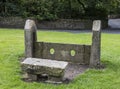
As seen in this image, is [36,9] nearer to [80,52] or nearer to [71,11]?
[71,11]

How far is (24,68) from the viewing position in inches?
300

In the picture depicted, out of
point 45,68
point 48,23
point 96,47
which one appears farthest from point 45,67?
point 48,23

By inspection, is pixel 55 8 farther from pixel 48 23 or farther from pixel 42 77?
pixel 42 77

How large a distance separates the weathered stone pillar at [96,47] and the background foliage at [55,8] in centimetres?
1597

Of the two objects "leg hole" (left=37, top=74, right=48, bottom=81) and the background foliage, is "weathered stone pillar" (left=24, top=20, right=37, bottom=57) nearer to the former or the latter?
"leg hole" (left=37, top=74, right=48, bottom=81)

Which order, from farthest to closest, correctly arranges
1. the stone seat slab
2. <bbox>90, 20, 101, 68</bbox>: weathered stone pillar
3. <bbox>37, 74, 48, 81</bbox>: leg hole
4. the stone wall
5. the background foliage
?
the background foliage
the stone wall
<bbox>90, 20, 101, 68</bbox>: weathered stone pillar
<bbox>37, 74, 48, 81</bbox>: leg hole
the stone seat slab

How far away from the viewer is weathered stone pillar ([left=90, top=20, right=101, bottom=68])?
29.7 ft

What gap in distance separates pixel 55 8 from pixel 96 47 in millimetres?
17307

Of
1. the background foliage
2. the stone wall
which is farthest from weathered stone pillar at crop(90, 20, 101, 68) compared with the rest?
the stone wall

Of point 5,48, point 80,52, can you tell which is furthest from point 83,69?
point 5,48

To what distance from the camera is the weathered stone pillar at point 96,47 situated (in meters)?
9.04

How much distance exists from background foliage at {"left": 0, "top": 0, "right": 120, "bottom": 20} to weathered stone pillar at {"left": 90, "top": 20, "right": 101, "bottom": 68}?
16.0m

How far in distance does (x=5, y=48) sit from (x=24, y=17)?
12979 mm

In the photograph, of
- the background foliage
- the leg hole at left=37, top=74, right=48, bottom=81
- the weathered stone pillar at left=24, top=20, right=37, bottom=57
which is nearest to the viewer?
the leg hole at left=37, top=74, right=48, bottom=81
